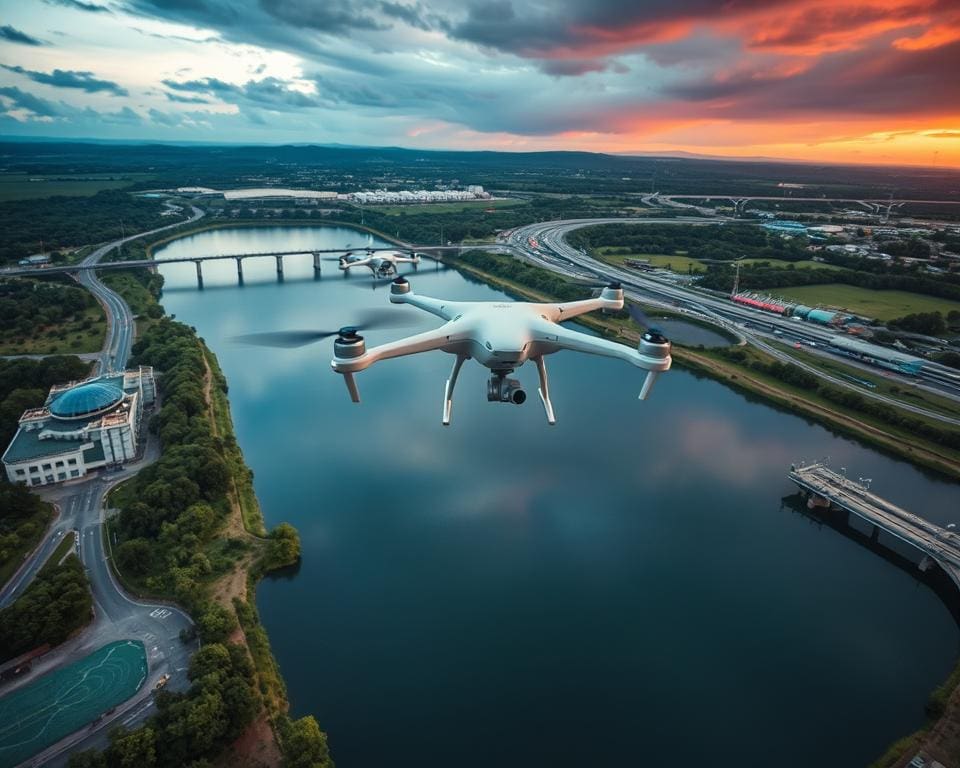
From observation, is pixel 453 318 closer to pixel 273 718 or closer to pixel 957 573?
pixel 273 718

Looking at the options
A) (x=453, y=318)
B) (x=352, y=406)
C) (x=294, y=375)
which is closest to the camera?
(x=453, y=318)

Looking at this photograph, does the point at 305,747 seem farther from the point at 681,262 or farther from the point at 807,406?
the point at 681,262

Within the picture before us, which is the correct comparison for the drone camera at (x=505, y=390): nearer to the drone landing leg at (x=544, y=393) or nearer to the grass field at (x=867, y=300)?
the drone landing leg at (x=544, y=393)

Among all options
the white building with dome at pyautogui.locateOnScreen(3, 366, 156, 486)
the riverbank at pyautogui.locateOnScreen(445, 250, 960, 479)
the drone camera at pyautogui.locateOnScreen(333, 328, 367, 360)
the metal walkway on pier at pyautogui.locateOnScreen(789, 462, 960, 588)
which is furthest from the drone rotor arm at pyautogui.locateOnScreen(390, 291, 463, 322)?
the riverbank at pyautogui.locateOnScreen(445, 250, 960, 479)

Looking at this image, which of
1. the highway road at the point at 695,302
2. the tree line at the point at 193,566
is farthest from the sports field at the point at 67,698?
the highway road at the point at 695,302

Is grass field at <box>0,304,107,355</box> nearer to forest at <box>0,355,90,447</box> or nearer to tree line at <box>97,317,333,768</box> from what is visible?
forest at <box>0,355,90,447</box>

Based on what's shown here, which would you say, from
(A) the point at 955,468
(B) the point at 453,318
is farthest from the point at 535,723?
(A) the point at 955,468
